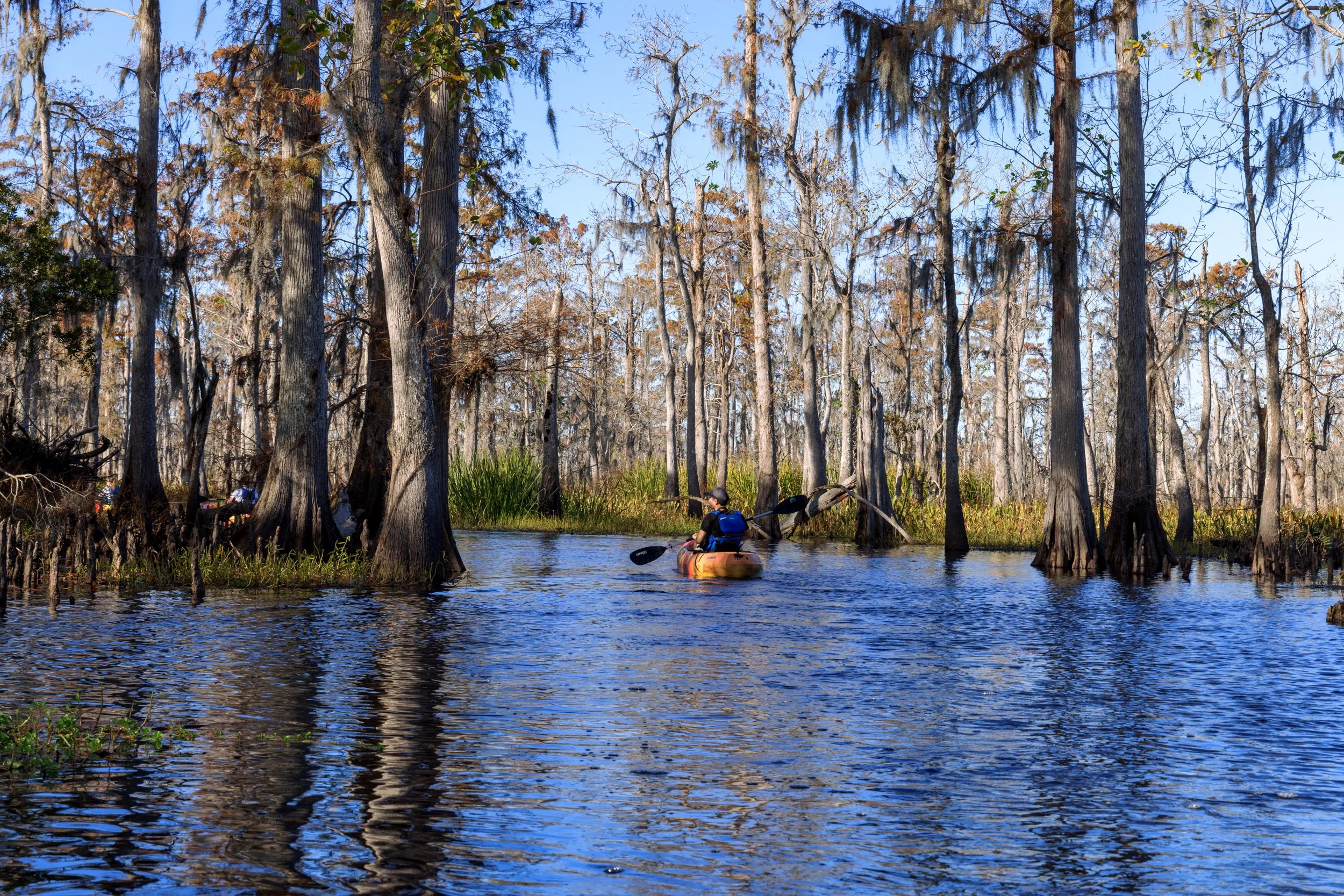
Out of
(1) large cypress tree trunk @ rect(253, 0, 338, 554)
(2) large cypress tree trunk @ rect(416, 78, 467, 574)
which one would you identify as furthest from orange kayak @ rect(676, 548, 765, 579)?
(1) large cypress tree trunk @ rect(253, 0, 338, 554)

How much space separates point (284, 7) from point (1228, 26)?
11383 millimetres

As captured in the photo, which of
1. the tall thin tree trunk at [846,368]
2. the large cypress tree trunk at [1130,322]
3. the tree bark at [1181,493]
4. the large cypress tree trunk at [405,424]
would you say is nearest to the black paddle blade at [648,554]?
the large cypress tree trunk at [405,424]

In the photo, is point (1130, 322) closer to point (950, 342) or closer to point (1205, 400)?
point (950, 342)

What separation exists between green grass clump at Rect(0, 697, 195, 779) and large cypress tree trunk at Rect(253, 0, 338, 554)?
32.0ft

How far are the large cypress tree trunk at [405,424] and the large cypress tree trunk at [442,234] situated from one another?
552 millimetres

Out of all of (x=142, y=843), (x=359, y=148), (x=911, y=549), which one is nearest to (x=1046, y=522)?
(x=911, y=549)

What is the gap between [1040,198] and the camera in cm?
3928

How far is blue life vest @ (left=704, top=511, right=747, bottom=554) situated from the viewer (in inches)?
763

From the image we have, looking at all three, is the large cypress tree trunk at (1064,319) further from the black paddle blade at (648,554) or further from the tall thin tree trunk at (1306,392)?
the tall thin tree trunk at (1306,392)

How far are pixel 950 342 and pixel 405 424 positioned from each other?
13.6m

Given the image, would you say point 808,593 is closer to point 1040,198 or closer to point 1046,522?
point 1046,522

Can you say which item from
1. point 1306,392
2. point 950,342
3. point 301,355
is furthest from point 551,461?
point 1306,392

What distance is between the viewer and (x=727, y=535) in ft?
64.2

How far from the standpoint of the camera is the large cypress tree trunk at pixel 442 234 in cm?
1686
